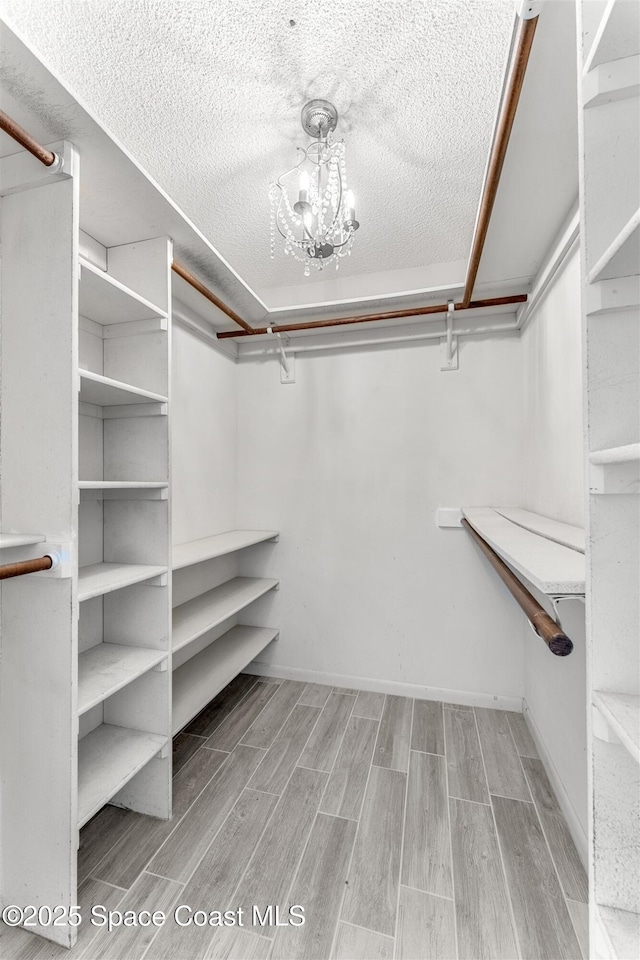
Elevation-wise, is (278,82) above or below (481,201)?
above

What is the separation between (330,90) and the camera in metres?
1.37

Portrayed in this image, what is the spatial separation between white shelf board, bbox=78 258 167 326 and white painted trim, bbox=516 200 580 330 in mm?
1446

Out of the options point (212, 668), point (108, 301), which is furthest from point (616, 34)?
point (212, 668)

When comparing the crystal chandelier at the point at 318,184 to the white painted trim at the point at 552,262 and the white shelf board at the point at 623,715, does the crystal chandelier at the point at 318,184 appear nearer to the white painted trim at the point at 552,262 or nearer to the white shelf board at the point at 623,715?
the white painted trim at the point at 552,262

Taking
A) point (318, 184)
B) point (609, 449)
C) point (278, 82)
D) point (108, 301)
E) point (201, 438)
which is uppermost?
point (278, 82)

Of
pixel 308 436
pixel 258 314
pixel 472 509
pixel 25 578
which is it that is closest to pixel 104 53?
pixel 258 314

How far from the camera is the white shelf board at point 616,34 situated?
70cm

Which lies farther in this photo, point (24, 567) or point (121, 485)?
point (121, 485)

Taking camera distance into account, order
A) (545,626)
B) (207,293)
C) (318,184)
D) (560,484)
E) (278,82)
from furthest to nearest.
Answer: (207,293), (560,484), (318,184), (278,82), (545,626)

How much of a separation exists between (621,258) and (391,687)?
245cm

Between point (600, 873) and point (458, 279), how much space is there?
8.68ft

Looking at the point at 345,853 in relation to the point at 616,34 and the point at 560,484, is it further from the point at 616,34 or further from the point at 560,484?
the point at 616,34

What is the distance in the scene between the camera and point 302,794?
1.72 m

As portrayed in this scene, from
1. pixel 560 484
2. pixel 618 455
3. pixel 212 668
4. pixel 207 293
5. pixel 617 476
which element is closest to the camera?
pixel 618 455
